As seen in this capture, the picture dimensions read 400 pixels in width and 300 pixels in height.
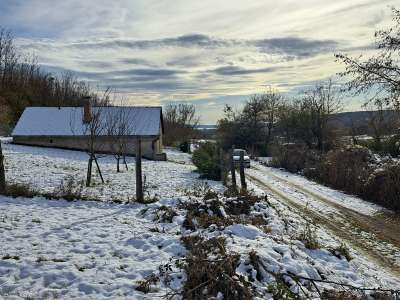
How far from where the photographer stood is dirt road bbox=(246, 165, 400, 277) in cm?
1066

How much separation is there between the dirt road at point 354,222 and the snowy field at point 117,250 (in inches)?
28.3

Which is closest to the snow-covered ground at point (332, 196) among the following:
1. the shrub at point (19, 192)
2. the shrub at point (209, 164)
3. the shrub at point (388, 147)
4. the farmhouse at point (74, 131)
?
the shrub at point (209, 164)

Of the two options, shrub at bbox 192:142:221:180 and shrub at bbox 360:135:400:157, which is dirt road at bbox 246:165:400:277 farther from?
shrub at bbox 360:135:400:157

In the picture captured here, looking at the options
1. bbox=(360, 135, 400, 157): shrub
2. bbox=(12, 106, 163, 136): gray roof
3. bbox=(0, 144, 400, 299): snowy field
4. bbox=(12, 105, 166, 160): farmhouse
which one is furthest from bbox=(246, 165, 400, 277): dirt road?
bbox=(12, 106, 163, 136): gray roof

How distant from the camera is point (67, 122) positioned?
37969mm

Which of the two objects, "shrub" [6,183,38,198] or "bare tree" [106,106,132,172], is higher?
"bare tree" [106,106,132,172]

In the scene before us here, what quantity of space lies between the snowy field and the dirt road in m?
0.72

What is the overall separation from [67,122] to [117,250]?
32399 mm

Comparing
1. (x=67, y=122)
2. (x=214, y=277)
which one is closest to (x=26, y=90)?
(x=67, y=122)

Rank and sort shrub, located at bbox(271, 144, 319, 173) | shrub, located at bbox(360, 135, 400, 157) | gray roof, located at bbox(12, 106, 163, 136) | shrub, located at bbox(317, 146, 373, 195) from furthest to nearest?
gray roof, located at bbox(12, 106, 163, 136), shrub, located at bbox(271, 144, 319, 173), shrub, located at bbox(360, 135, 400, 157), shrub, located at bbox(317, 146, 373, 195)

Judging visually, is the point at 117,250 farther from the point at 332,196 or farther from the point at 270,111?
the point at 270,111

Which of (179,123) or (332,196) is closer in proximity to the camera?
(332,196)

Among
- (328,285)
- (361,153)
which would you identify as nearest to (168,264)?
(328,285)

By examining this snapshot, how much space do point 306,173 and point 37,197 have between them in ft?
66.9
